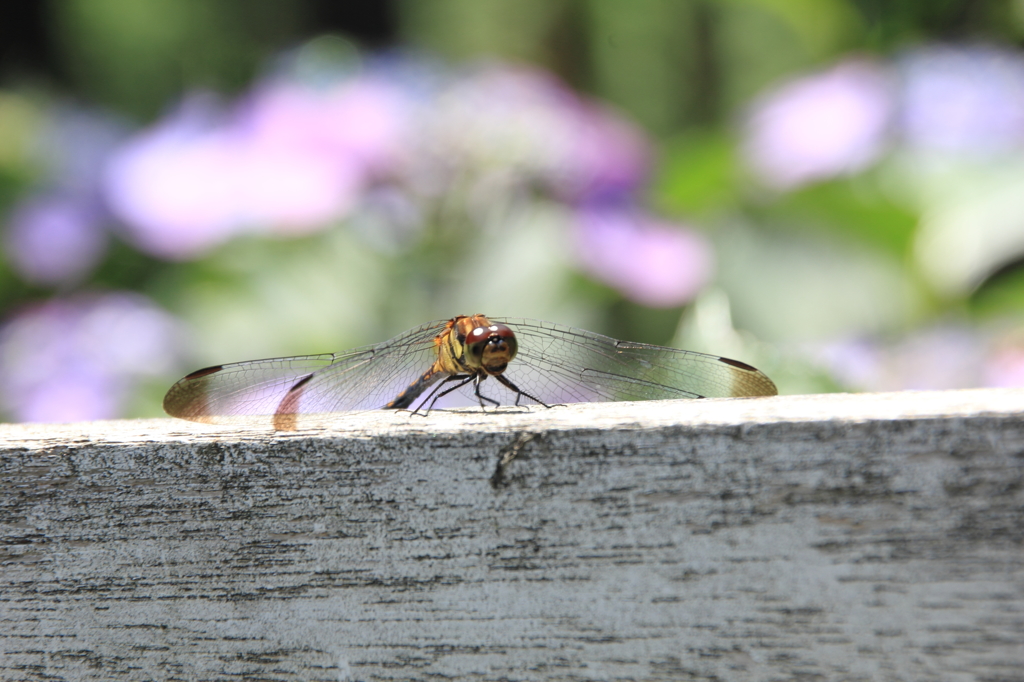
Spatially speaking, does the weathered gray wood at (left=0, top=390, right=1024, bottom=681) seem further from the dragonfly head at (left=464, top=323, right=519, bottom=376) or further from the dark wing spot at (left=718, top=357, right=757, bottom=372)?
the dragonfly head at (left=464, top=323, right=519, bottom=376)

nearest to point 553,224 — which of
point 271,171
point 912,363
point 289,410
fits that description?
point 271,171

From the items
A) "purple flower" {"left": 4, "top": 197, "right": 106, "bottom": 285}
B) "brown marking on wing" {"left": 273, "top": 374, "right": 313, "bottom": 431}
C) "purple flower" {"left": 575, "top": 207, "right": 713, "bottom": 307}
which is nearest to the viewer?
"brown marking on wing" {"left": 273, "top": 374, "right": 313, "bottom": 431}

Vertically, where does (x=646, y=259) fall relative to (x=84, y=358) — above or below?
above

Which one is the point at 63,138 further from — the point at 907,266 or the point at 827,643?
the point at 827,643

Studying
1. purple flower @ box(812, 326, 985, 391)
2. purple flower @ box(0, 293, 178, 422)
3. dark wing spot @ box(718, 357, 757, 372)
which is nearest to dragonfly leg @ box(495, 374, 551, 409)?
dark wing spot @ box(718, 357, 757, 372)

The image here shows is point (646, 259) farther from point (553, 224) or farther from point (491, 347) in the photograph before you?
point (491, 347)

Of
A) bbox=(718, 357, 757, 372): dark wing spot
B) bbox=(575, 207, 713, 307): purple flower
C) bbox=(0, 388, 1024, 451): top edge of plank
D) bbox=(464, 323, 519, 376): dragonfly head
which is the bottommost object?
bbox=(0, 388, 1024, 451): top edge of plank

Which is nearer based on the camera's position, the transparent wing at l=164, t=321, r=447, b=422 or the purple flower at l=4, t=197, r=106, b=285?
the transparent wing at l=164, t=321, r=447, b=422
